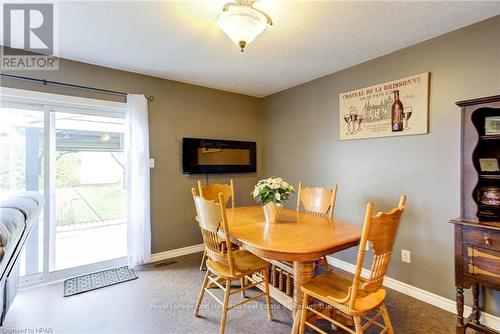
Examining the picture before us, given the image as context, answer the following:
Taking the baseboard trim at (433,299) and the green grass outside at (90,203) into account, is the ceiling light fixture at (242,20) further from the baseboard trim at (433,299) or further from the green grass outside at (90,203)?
the baseboard trim at (433,299)

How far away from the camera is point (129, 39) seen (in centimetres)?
234

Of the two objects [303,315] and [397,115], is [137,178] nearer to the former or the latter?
[303,315]

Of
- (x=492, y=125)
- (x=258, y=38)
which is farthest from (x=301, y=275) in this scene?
(x=258, y=38)

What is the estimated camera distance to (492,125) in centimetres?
187

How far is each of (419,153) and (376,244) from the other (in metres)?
1.48

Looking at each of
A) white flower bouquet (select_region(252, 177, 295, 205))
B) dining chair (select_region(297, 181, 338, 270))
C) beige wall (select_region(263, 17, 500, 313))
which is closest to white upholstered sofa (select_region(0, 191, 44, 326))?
white flower bouquet (select_region(252, 177, 295, 205))

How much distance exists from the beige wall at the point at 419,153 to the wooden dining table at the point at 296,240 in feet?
2.83

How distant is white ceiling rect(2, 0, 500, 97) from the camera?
189cm

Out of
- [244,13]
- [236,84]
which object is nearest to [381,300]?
[244,13]

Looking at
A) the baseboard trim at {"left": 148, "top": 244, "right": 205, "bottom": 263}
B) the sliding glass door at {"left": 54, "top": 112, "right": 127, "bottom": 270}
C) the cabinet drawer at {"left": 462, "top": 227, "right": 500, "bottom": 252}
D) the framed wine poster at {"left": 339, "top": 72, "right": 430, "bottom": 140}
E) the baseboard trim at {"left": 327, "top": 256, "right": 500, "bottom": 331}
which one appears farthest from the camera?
the baseboard trim at {"left": 148, "top": 244, "right": 205, "bottom": 263}

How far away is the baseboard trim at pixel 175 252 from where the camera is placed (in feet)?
10.9

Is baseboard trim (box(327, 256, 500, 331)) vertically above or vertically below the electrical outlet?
below

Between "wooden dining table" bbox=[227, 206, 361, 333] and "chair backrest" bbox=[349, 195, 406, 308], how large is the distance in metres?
0.25

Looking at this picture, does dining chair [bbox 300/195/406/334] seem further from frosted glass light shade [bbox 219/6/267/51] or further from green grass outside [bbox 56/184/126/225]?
green grass outside [bbox 56/184/126/225]
